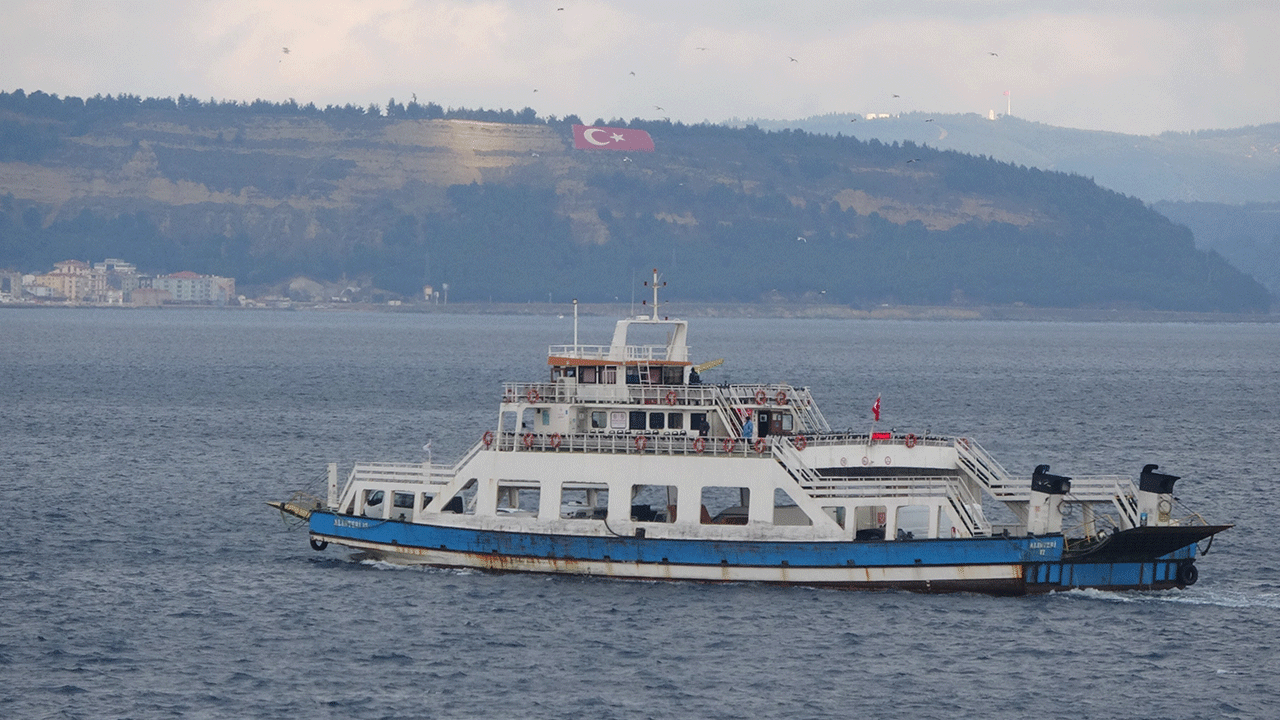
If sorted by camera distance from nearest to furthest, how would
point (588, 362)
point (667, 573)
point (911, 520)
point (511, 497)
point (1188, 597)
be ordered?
point (667, 573) → point (1188, 597) → point (911, 520) → point (588, 362) → point (511, 497)

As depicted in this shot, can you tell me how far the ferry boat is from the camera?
4141 centimetres

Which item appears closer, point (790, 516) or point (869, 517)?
point (869, 517)

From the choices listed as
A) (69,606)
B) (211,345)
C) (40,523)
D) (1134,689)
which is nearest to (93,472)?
(40,523)

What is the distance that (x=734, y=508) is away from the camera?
45.2m

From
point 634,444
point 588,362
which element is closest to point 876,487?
point 634,444

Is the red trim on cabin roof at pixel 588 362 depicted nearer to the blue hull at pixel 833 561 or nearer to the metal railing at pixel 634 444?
the metal railing at pixel 634 444

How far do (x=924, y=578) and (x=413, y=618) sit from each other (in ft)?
41.3

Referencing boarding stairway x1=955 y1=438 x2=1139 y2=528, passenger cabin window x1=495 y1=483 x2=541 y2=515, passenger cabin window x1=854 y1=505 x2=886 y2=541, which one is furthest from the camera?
passenger cabin window x1=495 y1=483 x2=541 y2=515

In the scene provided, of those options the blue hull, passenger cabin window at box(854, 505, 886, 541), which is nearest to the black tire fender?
the blue hull

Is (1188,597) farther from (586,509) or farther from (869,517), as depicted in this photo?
(586,509)

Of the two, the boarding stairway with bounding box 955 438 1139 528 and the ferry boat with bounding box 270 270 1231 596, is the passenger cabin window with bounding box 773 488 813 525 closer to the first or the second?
the ferry boat with bounding box 270 270 1231 596

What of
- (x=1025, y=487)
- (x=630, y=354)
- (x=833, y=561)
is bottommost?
(x=833, y=561)

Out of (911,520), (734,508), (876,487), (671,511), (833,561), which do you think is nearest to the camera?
(833,561)

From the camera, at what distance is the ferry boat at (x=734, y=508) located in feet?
136
